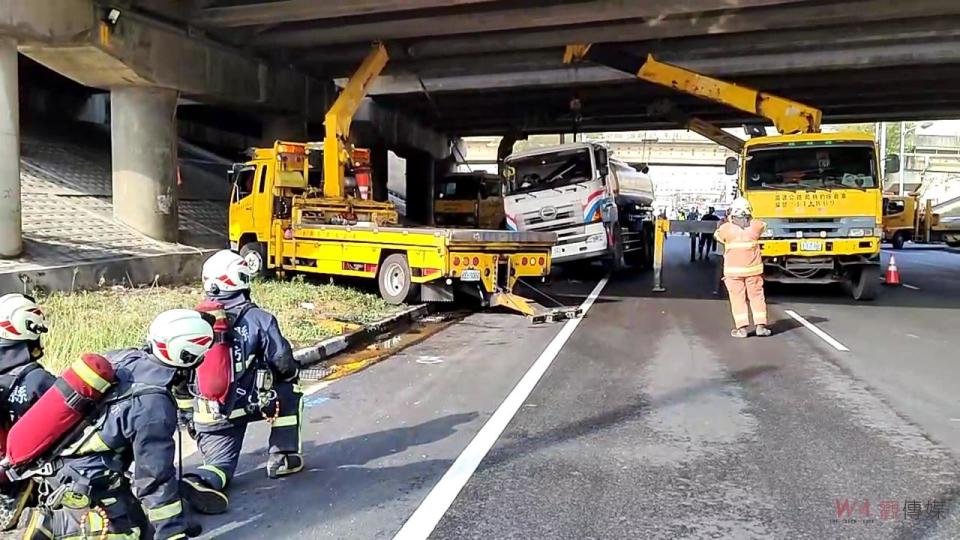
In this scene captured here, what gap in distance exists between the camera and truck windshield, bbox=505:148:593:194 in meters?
17.0

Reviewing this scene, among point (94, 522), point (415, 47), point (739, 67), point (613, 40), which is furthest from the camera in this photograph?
point (739, 67)

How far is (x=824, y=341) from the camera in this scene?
32.6 ft

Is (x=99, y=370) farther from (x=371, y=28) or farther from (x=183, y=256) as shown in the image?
(x=371, y=28)

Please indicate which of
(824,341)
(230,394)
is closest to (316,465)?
(230,394)

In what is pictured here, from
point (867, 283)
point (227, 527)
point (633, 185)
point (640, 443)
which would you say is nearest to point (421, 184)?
point (633, 185)

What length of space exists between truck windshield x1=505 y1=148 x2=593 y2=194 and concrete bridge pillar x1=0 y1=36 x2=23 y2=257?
9.56 meters

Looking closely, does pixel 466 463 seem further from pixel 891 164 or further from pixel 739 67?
pixel 739 67

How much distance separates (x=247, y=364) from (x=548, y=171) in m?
13.3

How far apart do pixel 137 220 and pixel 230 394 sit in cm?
1309

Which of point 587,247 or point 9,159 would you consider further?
point 587,247

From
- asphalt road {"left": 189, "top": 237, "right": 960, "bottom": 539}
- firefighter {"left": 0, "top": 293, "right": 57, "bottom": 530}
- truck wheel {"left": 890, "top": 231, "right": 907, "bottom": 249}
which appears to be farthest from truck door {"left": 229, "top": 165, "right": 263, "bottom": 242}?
truck wheel {"left": 890, "top": 231, "right": 907, "bottom": 249}

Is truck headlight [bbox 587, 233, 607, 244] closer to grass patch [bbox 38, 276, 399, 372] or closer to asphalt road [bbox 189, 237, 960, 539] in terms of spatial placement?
grass patch [bbox 38, 276, 399, 372]

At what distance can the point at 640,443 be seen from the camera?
5.65m

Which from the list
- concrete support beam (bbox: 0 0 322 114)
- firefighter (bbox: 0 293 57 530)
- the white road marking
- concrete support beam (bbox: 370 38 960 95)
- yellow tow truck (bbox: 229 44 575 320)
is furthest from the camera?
concrete support beam (bbox: 370 38 960 95)
